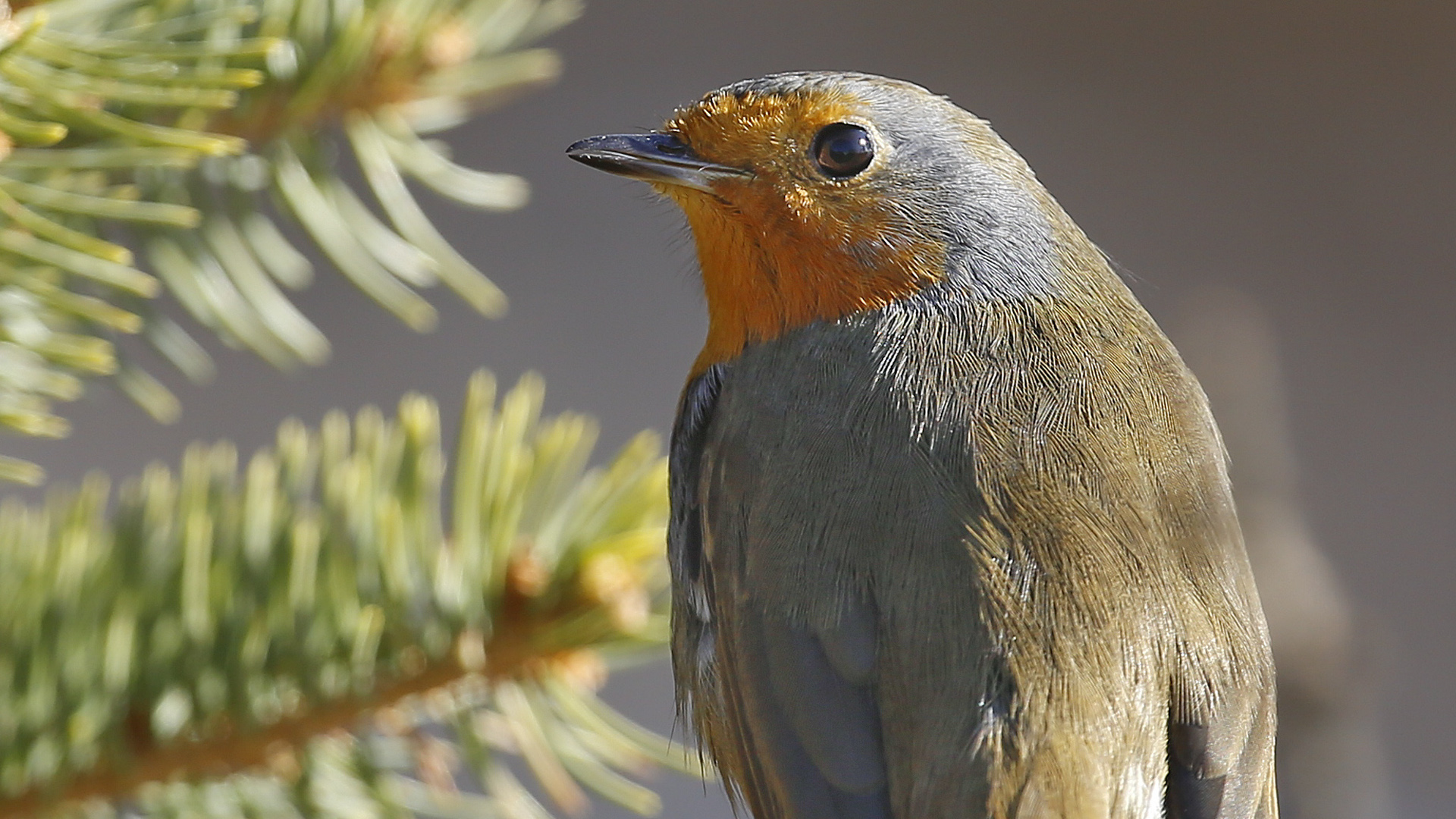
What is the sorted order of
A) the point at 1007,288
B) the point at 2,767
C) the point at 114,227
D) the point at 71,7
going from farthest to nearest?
the point at 1007,288
the point at 114,227
the point at 2,767
the point at 71,7

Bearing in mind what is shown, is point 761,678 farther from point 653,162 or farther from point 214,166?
point 214,166

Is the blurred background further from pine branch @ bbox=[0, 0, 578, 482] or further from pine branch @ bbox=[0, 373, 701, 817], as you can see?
pine branch @ bbox=[0, 373, 701, 817]

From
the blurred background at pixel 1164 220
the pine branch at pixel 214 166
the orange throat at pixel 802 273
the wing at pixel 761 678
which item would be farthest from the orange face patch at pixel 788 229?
the blurred background at pixel 1164 220

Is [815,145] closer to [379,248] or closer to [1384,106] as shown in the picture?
[379,248]

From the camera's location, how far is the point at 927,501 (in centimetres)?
137

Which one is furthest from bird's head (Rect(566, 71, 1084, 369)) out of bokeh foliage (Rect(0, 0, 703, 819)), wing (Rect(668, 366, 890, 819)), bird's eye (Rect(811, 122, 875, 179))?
bokeh foliage (Rect(0, 0, 703, 819))

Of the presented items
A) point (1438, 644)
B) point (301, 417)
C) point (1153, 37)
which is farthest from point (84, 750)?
point (1438, 644)

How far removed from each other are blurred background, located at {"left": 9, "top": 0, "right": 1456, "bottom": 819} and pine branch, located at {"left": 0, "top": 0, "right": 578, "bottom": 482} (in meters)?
2.89

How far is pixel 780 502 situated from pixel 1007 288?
372 mm

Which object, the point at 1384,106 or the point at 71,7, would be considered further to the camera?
the point at 1384,106

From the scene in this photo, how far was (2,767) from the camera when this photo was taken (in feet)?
4.14

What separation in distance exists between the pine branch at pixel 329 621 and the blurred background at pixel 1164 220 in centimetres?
308

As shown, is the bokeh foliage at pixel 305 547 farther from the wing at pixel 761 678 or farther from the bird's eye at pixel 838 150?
the bird's eye at pixel 838 150

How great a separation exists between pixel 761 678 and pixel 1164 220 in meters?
3.60
